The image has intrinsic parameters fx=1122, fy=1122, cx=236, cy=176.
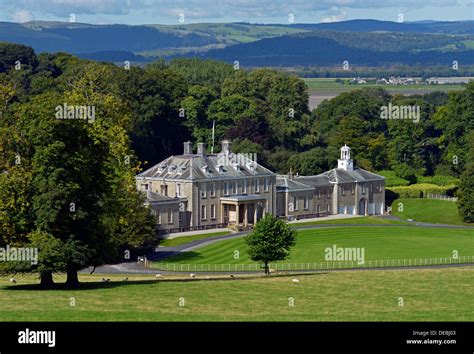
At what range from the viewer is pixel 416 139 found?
13850cm

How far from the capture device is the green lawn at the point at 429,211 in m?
106

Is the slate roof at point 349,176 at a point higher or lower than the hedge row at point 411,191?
higher

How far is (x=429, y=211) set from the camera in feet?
359

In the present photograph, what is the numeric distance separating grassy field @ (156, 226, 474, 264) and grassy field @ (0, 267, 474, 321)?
89.6 ft

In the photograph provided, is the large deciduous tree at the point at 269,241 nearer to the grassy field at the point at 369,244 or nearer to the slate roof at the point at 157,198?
the grassy field at the point at 369,244

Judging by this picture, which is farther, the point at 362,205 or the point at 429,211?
the point at 362,205

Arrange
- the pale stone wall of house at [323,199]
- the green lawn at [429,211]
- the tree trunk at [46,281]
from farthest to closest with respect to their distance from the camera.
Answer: the pale stone wall of house at [323,199] → the green lawn at [429,211] → the tree trunk at [46,281]

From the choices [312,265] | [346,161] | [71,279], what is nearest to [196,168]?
[346,161]

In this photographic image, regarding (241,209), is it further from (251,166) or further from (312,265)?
(312,265)

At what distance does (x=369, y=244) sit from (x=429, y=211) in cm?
2443

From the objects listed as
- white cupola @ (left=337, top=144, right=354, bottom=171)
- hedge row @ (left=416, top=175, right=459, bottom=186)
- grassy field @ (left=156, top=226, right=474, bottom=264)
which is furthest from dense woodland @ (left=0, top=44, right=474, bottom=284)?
grassy field @ (left=156, top=226, right=474, bottom=264)

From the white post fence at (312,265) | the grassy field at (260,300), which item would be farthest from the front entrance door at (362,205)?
the grassy field at (260,300)

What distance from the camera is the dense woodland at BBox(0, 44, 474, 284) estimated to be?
154ft
